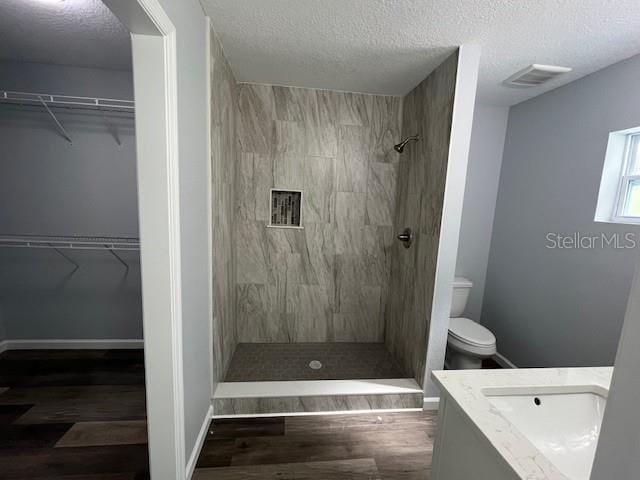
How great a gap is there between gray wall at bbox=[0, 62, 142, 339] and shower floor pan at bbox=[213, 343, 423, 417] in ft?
3.85

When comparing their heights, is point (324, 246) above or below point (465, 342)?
above

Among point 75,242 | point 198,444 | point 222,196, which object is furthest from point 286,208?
point 198,444

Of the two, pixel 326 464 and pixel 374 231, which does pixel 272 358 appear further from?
pixel 374 231

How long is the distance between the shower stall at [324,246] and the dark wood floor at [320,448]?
97 millimetres

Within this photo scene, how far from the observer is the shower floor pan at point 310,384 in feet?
5.90

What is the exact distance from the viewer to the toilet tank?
241 centimetres

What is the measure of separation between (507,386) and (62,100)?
3.27m

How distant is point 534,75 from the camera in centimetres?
186

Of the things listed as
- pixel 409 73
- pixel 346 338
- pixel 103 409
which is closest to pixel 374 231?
pixel 346 338

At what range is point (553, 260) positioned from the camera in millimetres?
2035

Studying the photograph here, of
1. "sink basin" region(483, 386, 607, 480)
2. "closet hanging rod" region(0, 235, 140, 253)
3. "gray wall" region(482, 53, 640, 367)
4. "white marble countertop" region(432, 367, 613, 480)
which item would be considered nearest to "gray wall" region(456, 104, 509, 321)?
"gray wall" region(482, 53, 640, 367)

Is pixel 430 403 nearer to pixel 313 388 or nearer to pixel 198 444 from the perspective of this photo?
pixel 313 388
